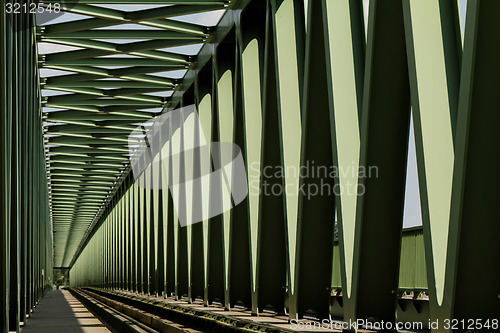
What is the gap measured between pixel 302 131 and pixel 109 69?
12.0 m

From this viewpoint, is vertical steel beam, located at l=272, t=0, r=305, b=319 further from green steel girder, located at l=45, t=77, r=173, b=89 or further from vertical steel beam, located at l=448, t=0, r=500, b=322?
green steel girder, located at l=45, t=77, r=173, b=89

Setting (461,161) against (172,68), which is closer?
(461,161)

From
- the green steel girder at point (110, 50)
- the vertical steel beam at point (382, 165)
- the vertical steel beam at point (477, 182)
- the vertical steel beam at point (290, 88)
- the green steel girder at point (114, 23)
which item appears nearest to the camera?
the vertical steel beam at point (477, 182)

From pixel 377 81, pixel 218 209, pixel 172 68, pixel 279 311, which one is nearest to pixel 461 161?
pixel 377 81

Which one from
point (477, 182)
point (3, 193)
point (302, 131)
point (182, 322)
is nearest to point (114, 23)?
point (182, 322)

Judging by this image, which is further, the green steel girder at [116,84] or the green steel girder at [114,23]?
the green steel girder at [116,84]

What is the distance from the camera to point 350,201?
30.7 ft

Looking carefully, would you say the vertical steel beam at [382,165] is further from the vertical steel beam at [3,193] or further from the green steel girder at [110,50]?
the green steel girder at [110,50]

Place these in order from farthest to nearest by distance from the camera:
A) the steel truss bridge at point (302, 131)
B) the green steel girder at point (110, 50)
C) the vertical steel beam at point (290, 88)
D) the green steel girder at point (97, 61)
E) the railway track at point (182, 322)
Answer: the green steel girder at point (97, 61), the green steel girder at point (110, 50), the vertical steel beam at point (290, 88), the railway track at point (182, 322), the steel truss bridge at point (302, 131)

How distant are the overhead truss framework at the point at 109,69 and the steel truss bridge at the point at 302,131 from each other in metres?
0.06

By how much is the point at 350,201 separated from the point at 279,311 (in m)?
4.51

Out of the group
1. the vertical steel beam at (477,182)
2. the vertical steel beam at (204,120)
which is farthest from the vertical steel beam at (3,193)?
the vertical steel beam at (204,120)

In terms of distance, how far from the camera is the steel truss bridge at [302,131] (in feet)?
20.1

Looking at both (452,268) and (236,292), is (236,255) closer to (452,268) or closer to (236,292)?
(236,292)
